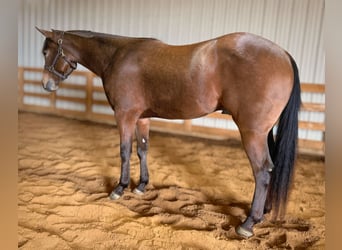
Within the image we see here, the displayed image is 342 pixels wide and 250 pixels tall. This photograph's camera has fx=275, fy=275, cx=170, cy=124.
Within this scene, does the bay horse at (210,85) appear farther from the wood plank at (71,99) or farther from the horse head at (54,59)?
the wood plank at (71,99)

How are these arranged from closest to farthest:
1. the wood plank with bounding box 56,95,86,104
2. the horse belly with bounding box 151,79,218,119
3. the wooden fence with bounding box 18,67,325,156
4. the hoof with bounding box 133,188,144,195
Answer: the horse belly with bounding box 151,79,218,119, the hoof with bounding box 133,188,144,195, the wooden fence with bounding box 18,67,325,156, the wood plank with bounding box 56,95,86,104

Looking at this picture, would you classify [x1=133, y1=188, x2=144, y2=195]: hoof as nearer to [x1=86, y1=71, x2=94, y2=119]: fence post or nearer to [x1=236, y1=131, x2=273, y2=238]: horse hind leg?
[x1=236, y1=131, x2=273, y2=238]: horse hind leg

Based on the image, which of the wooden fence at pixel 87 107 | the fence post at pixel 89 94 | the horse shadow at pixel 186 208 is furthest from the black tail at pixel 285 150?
the fence post at pixel 89 94

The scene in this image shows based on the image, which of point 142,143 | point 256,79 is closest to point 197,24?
point 256,79

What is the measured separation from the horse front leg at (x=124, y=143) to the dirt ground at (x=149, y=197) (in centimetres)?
6

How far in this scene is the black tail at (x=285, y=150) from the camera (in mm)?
1236

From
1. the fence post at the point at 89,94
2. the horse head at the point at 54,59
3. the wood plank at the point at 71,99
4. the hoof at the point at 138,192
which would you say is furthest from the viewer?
the fence post at the point at 89,94

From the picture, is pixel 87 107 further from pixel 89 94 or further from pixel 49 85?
pixel 49 85

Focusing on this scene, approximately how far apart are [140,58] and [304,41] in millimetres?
953

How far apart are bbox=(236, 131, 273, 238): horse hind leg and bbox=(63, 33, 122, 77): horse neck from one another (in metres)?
0.91

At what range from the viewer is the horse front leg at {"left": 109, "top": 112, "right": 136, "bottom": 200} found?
159 centimetres

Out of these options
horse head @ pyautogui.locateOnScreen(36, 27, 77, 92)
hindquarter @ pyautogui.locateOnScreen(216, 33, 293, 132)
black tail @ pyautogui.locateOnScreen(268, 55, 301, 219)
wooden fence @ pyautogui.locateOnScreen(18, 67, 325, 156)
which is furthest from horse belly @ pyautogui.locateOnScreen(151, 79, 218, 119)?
wooden fence @ pyautogui.locateOnScreen(18, 67, 325, 156)

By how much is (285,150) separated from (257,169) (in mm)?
154
